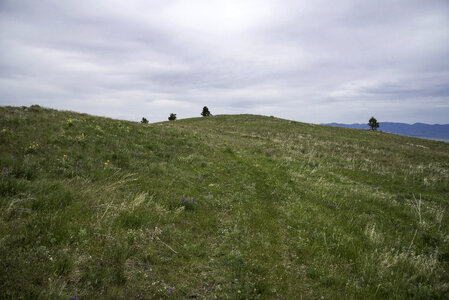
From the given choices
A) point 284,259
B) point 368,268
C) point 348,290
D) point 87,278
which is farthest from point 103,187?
point 368,268

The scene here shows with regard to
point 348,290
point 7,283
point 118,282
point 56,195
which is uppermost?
point 56,195

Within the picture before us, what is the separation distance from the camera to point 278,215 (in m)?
6.70

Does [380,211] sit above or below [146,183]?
below

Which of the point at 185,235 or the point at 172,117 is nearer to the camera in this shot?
the point at 185,235

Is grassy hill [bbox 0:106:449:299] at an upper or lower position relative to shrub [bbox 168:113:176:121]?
lower

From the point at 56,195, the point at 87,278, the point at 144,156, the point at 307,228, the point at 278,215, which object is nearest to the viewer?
the point at 87,278

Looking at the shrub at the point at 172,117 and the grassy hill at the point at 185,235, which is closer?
the grassy hill at the point at 185,235

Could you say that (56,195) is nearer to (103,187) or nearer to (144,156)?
(103,187)

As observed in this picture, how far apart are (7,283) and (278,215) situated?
20.4ft

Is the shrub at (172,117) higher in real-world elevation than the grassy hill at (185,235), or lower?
higher

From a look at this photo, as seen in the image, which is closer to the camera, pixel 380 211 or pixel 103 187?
pixel 103 187

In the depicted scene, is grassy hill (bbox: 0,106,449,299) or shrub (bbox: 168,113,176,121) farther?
shrub (bbox: 168,113,176,121)

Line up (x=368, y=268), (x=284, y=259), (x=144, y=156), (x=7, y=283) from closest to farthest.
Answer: (x=7, y=283) → (x=368, y=268) → (x=284, y=259) → (x=144, y=156)

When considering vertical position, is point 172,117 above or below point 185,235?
above
